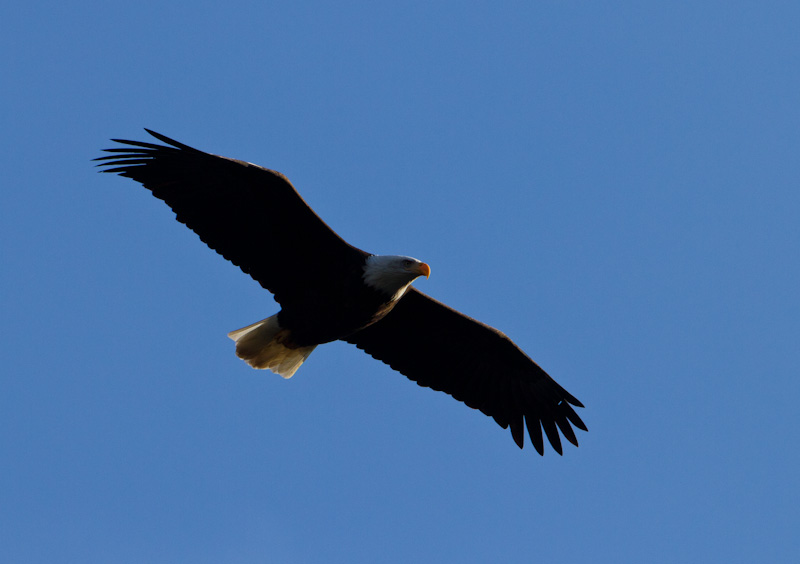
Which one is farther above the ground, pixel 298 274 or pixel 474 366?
pixel 474 366

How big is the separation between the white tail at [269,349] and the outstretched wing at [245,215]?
1.82 ft

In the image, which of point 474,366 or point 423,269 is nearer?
point 423,269

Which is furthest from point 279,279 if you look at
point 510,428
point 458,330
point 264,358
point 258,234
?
point 510,428

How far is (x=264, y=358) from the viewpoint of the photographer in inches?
386

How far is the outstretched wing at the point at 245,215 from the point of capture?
28.5 feet

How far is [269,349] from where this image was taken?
9.75 m

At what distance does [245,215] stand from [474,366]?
268 cm

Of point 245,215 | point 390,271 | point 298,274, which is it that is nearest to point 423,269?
point 390,271

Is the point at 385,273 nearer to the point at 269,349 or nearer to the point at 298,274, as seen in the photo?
the point at 298,274

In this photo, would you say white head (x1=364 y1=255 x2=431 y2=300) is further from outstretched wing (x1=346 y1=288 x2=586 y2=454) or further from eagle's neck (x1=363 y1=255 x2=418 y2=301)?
outstretched wing (x1=346 y1=288 x2=586 y2=454)

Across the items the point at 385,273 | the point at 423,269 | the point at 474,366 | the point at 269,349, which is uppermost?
the point at 474,366

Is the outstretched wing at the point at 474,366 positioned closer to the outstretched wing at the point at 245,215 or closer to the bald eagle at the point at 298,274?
the bald eagle at the point at 298,274

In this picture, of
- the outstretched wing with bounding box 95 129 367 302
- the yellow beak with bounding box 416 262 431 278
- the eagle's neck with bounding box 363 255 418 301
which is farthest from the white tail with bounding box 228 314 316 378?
the yellow beak with bounding box 416 262 431 278

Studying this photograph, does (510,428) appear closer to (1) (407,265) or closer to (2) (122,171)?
(1) (407,265)
